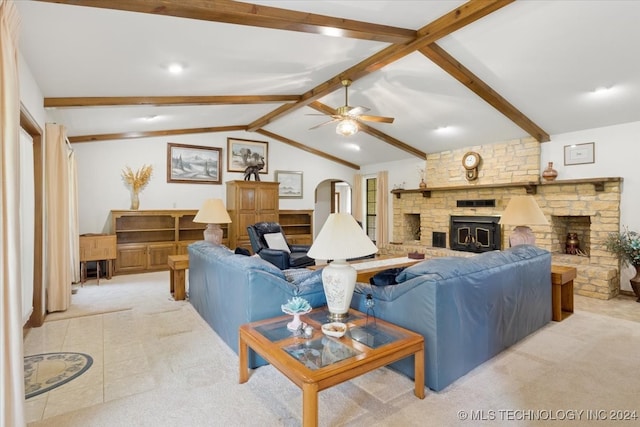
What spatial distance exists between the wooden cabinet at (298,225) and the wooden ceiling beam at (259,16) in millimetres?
5500

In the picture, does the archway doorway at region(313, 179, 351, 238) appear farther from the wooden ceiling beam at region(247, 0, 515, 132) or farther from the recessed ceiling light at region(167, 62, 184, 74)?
the recessed ceiling light at region(167, 62, 184, 74)

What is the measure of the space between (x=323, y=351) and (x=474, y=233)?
5.74 m

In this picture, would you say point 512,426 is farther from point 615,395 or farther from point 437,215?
point 437,215

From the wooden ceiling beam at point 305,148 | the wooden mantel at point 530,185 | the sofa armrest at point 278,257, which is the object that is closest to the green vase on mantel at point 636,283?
the wooden mantel at point 530,185

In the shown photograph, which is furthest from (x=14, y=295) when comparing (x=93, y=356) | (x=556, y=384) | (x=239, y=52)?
(x=556, y=384)

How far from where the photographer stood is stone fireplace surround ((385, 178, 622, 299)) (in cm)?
490

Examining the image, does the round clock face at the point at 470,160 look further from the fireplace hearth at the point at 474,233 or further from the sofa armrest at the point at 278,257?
the sofa armrest at the point at 278,257

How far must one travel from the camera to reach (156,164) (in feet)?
22.7

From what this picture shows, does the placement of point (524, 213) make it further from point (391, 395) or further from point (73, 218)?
point (73, 218)

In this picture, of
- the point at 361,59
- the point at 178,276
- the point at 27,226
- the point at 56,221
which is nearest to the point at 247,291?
the point at 178,276

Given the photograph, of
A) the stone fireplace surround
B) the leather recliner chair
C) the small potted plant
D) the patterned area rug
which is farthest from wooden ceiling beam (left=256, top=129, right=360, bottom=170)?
the patterned area rug

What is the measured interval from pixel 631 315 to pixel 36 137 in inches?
275

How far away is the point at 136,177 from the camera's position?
6.64 meters

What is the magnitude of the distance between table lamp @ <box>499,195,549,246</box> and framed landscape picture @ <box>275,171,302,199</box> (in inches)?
220
